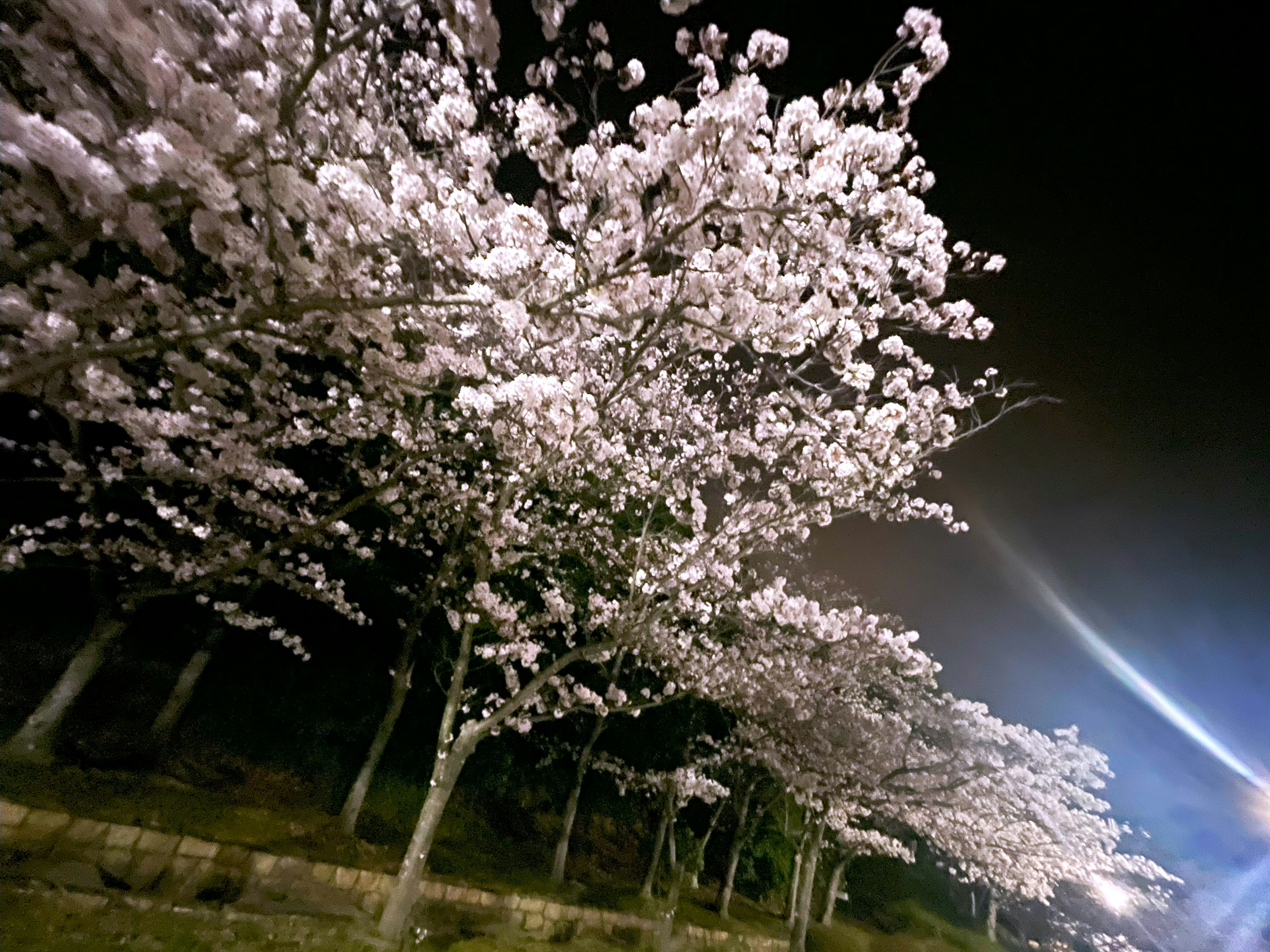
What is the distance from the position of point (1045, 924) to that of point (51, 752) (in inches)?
1656

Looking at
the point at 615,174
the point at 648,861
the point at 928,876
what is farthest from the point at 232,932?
the point at 928,876

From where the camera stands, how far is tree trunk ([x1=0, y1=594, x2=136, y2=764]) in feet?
25.7

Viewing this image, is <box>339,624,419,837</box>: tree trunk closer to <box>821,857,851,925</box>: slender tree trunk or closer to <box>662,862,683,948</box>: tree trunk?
<box>662,862,683,948</box>: tree trunk

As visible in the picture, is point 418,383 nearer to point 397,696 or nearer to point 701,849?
point 397,696

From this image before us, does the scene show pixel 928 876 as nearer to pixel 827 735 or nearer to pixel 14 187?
pixel 827 735

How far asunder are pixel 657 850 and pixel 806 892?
5386 mm

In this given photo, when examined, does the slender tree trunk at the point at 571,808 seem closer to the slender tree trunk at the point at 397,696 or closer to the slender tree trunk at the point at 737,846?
the slender tree trunk at the point at 397,696

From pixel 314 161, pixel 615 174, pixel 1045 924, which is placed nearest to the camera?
pixel 314 161

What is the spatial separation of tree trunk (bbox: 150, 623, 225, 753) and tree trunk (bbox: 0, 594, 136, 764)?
3.76ft

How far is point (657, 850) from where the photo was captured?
45.9 feet

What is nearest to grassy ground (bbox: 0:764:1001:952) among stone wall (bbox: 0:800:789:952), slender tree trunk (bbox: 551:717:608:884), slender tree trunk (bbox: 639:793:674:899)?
stone wall (bbox: 0:800:789:952)

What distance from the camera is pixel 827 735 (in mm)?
15266

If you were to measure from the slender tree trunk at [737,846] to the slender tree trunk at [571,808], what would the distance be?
4.46 metres

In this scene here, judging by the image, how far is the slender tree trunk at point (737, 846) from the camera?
15.9 metres
